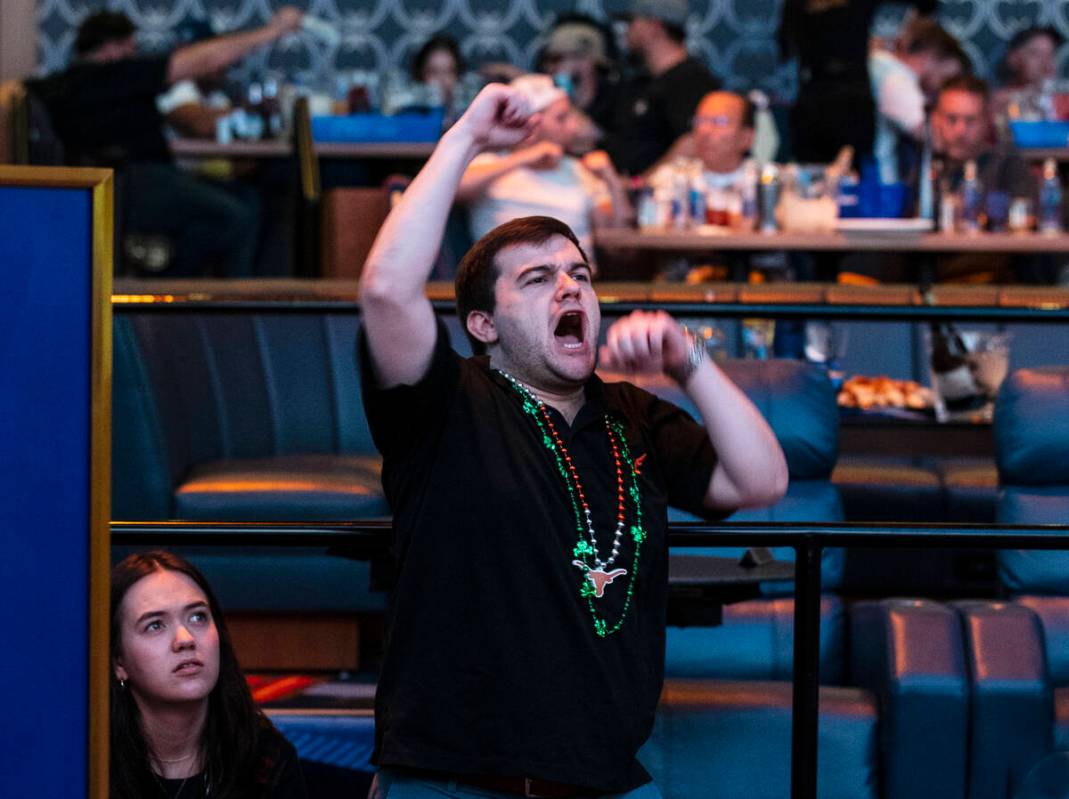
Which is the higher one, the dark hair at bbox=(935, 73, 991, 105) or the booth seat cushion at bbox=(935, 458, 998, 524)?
the dark hair at bbox=(935, 73, 991, 105)

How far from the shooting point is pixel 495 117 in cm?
186

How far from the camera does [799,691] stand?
2.02 metres

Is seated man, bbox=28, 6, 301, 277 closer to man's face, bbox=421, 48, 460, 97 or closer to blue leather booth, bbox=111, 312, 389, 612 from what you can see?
man's face, bbox=421, 48, 460, 97

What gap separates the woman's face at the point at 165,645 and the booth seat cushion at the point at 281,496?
48.3 inches

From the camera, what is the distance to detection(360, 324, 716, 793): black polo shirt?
1.75 m

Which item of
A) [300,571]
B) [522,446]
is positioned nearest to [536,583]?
[522,446]

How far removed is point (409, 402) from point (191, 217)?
4731 mm

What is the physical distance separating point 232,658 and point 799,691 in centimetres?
75

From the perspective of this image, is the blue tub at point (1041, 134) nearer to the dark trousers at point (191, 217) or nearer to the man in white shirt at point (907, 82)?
the man in white shirt at point (907, 82)

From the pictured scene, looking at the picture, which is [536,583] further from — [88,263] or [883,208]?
[883,208]

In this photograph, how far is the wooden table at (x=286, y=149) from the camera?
6.75 m

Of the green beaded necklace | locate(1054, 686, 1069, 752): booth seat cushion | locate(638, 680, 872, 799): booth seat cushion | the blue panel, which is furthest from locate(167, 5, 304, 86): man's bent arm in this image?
the blue panel

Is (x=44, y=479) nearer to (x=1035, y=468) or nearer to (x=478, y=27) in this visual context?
(x=1035, y=468)

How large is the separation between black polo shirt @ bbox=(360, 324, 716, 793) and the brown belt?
0.8 inches
